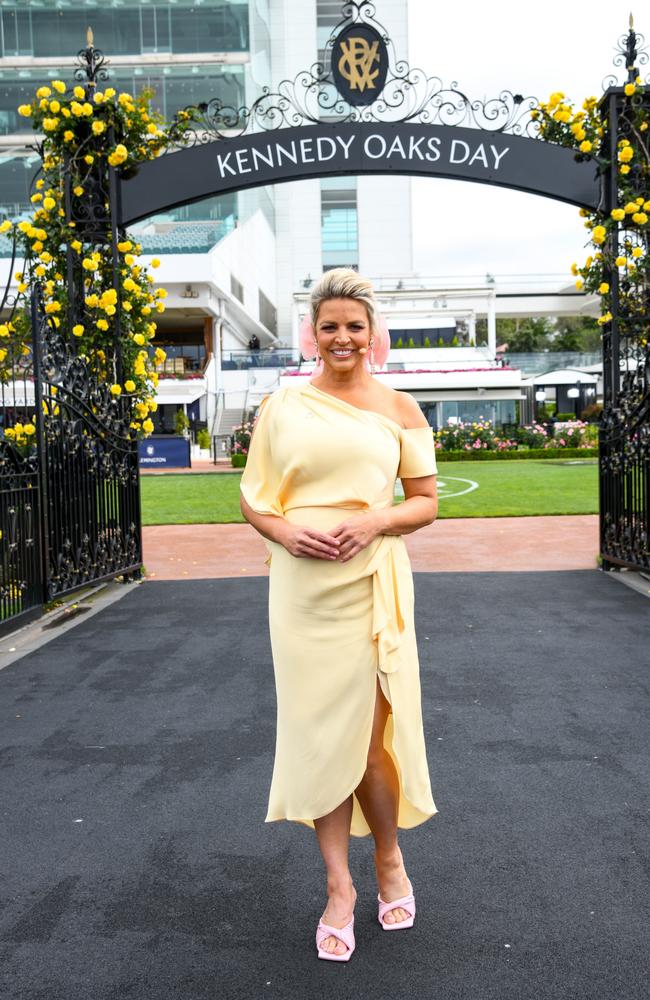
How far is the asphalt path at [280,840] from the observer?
243cm

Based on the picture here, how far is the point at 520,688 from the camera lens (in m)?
5.01

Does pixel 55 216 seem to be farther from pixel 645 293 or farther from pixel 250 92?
pixel 250 92

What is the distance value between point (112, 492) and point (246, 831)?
5.82 metres

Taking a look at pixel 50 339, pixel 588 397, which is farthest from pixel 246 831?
pixel 588 397

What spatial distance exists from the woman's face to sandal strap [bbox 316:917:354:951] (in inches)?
61.9

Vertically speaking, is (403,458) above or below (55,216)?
below

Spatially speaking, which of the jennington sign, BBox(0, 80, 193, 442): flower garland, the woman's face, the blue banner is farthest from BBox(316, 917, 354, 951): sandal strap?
the blue banner

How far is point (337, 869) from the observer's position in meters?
2.59

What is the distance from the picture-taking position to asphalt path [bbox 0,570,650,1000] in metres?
2.43

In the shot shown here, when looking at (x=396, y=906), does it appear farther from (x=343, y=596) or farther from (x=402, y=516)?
(x=402, y=516)

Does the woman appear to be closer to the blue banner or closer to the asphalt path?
the asphalt path

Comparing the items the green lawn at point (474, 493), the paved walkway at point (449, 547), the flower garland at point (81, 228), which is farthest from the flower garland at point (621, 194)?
the green lawn at point (474, 493)

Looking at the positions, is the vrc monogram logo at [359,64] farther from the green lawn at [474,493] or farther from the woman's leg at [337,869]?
the woman's leg at [337,869]

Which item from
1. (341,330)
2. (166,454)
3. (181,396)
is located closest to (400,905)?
(341,330)
